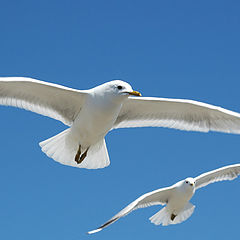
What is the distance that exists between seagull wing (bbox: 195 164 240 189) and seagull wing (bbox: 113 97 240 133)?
92.9 inches

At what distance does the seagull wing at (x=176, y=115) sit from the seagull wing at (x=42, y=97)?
97 centimetres

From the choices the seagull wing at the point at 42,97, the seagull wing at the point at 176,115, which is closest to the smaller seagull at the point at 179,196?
the seagull wing at the point at 176,115

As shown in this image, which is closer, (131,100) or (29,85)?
(29,85)

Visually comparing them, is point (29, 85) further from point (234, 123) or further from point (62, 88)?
point (234, 123)

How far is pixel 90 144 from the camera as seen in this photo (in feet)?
29.0

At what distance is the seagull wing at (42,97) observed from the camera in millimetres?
8453

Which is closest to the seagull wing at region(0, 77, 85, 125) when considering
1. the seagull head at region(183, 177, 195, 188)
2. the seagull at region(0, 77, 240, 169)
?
the seagull at region(0, 77, 240, 169)

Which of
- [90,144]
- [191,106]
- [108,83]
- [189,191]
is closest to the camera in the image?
[108,83]

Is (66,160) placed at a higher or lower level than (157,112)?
lower

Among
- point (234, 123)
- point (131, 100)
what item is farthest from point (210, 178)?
point (131, 100)

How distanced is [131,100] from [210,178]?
4031mm

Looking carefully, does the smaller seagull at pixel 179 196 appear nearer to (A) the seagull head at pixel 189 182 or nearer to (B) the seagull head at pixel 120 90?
(A) the seagull head at pixel 189 182

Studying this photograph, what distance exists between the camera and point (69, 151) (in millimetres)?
9211

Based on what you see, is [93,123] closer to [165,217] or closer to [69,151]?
[69,151]
